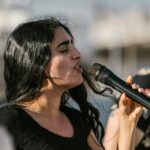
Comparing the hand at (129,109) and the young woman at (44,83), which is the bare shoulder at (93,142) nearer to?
the young woman at (44,83)

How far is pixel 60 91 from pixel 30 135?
31 centimetres

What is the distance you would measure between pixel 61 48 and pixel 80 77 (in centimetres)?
17

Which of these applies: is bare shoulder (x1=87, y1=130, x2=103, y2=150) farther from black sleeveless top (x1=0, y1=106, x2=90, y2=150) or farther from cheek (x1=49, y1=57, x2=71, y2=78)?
cheek (x1=49, y1=57, x2=71, y2=78)

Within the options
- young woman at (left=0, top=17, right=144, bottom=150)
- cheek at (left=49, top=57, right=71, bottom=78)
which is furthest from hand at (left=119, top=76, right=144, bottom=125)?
cheek at (left=49, top=57, right=71, bottom=78)

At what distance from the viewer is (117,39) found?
33.0m

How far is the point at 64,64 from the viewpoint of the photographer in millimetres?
3154

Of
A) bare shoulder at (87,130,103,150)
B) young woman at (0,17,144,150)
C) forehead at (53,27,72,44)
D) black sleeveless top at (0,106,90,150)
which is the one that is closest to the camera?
black sleeveless top at (0,106,90,150)

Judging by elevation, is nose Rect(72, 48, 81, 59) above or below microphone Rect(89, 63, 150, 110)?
above

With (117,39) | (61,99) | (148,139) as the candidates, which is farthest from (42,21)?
(117,39)

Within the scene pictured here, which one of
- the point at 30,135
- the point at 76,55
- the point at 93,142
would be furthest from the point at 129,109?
the point at 30,135

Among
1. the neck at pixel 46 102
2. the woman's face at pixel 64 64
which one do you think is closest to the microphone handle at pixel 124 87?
the woman's face at pixel 64 64

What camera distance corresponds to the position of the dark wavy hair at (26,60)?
3188 mm

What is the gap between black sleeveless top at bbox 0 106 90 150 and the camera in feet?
9.74

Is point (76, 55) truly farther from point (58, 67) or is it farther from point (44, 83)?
point (44, 83)
